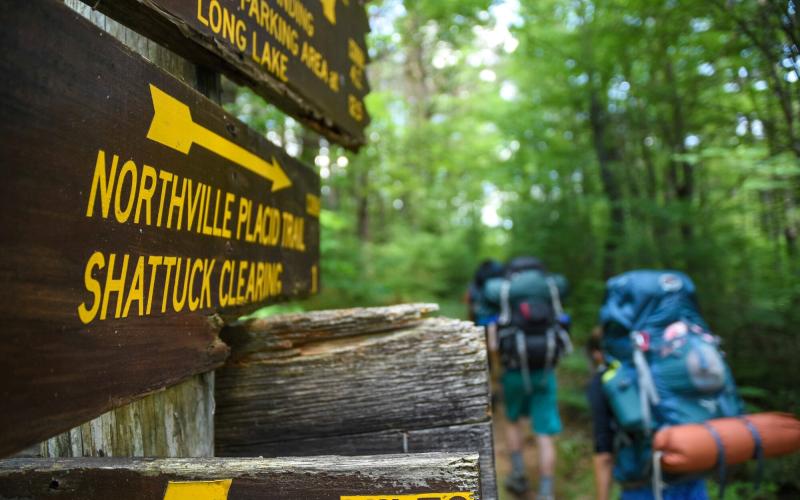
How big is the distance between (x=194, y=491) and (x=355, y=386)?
59 cm

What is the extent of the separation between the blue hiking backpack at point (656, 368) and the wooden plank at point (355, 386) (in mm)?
2100

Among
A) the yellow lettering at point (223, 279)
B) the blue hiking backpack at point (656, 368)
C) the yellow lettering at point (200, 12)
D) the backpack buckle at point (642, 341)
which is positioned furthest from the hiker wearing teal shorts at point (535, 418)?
the yellow lettering at point (200, 12)

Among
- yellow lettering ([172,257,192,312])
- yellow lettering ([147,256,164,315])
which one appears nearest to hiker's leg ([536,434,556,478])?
yellow lettering ([172,257,192,312])

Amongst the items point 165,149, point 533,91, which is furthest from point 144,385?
point 533,91

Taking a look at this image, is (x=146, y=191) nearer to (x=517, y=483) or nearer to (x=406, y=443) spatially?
(x=406, y=443)

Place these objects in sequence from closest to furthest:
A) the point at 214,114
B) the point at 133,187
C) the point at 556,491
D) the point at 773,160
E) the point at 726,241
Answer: the point at 133,187 → the point at 214,114 → the point at 773,160 → the point at 556,491 → the point at 726,241

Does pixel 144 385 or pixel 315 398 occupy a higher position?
pixel 144 385

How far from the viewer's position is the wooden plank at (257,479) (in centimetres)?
102

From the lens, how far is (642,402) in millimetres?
3080

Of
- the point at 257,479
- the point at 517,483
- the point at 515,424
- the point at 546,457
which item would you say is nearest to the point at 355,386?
the point at 257,479

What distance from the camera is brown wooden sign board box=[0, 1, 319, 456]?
2.45 ft

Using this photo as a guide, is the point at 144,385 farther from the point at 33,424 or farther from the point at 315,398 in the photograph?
the point at 315,398

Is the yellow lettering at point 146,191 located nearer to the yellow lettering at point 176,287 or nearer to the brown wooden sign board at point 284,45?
the yellow lettering at point 176,287

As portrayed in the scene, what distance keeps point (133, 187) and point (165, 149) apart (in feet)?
0.48
